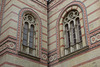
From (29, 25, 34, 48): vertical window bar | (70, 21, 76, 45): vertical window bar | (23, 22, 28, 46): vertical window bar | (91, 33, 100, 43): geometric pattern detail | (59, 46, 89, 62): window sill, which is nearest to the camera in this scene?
(91, 33, 100, 43): geometric pattern detail

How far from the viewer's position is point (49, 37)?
38.1 feet

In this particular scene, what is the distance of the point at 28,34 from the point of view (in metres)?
10.8

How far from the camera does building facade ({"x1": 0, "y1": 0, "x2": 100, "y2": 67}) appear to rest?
356 inches

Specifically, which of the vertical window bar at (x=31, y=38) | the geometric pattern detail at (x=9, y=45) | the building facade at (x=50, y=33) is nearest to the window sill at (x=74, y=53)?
the building facade at (x=50, y=33)

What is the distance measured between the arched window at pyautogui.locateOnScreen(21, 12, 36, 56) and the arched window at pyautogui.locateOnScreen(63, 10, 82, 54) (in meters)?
2.07

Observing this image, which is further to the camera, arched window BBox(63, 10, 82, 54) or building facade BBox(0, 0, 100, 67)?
arched window BBox(63, 10, 82, 54)

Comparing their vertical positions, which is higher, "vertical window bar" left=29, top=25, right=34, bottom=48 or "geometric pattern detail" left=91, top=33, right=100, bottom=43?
"vertical window bar" left=29, top=25, right=34, bottom=48

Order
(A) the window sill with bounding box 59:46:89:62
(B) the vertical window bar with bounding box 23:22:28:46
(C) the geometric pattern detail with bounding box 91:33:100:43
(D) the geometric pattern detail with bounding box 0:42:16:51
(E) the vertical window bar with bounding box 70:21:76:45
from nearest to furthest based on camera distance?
(C) the geometric pattern detail with bounding box 91:33:100:43, (A) the window sill with bounding box 59:46:89:62, (D) the geometric pattern detail with bounding box 0:42:16:51, (E) the vertical window bar with bounding box 70:21:76:45, (B) the vertical window bar with bounding box 23:22:28:46

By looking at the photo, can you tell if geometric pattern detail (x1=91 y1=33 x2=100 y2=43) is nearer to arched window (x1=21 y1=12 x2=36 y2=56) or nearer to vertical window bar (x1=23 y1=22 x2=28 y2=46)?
arched window (x1=21 y1=12 x2=36 y2=56)

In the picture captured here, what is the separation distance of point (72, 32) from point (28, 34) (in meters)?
2.75

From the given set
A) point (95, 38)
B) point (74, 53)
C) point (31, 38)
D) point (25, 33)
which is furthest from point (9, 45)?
point (95, 38)

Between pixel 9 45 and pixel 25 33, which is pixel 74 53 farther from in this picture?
pixel 9 45

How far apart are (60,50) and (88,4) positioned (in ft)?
10.5

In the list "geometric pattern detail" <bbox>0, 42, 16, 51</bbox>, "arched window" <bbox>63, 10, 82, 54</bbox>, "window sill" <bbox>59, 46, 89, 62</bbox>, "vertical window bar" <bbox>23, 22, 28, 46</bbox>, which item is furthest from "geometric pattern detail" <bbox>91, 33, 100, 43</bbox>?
"geometric pattern detail" <bbox>0, 42, 16, 51</bbox>
